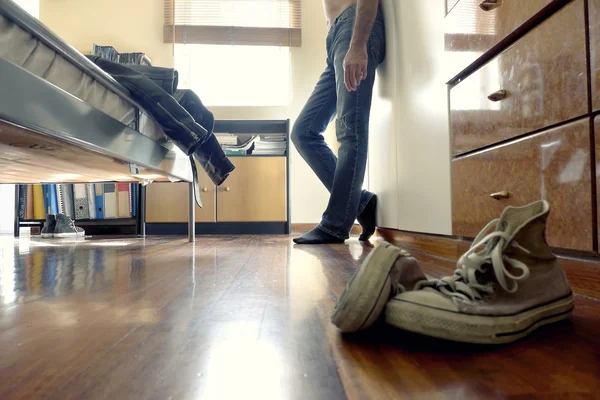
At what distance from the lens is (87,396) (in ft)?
1.07

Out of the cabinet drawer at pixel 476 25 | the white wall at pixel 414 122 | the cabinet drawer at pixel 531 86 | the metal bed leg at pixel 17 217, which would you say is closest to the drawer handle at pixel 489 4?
the cabinet drawer at pixel 476 25

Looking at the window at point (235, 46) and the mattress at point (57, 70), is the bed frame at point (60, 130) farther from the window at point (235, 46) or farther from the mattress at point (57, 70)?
the window at point (235, 46)

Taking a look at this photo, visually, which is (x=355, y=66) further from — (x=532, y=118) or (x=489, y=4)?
(x=532, y=118)

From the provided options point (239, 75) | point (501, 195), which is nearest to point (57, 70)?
point (501, 195)

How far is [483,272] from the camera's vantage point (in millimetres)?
500

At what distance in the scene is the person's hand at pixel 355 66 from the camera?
5.45ft

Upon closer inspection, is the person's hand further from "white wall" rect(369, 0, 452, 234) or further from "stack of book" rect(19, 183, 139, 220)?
"stack of book" rect(19, 183, 139, 220)

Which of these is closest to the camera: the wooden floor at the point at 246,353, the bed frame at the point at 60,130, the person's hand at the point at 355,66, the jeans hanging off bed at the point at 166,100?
the wooden floor at the point at 246,353

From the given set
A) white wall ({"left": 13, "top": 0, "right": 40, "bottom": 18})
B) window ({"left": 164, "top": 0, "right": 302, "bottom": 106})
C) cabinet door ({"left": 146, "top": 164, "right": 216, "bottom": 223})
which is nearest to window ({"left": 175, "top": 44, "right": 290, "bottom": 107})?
window ({"left": 164, "top": 0, "right": 302, "bottom": 106})

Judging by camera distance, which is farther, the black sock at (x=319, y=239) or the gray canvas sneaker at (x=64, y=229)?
the gray canvas sneaker at (x=64, y=229)

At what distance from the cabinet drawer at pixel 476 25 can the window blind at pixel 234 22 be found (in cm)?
254

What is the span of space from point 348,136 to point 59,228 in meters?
1.98

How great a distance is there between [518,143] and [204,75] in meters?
3.11

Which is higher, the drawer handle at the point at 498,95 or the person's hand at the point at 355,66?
the person's hand at the point at 355,66
